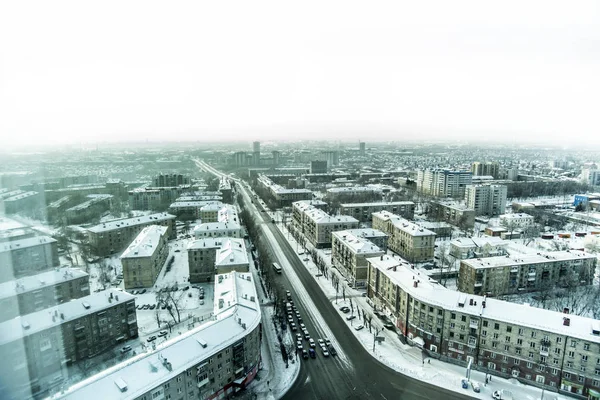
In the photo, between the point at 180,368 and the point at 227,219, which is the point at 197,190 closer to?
the point at 227,219

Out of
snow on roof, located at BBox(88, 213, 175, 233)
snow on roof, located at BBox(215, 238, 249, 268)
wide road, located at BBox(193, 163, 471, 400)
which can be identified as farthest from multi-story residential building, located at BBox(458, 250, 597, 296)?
snow on roof, located at BBox(88, 213, 175, 233)

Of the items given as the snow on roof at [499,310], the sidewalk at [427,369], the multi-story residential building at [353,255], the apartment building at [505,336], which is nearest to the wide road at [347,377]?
the sidewalk at [427,369]

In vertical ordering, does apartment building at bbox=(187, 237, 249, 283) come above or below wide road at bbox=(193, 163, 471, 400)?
above

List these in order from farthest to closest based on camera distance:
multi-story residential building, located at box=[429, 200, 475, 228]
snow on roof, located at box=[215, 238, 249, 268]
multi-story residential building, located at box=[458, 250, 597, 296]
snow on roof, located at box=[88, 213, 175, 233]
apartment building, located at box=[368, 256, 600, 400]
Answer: multi-story residential building, located at box=[429, 200, 475, 228] < snow on roof, located at box=[88, 213, 175, 233] < multi-story residential building, located at box=[458, 250, 597, 296] < snow on roof, located at box=[215, 238, 249, 268] < apartment building, located at box=[368, 256, 600, 400]

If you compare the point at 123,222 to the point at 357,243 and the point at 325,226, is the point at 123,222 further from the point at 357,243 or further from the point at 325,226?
the point at 357,243

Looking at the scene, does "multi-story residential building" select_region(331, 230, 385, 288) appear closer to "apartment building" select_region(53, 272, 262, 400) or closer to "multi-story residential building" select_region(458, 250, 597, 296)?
"multi-story residential building" select_region(458, 250, 597, 296)

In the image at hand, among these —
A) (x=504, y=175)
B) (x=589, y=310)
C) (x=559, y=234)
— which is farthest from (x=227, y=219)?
(x=504, y=175)
